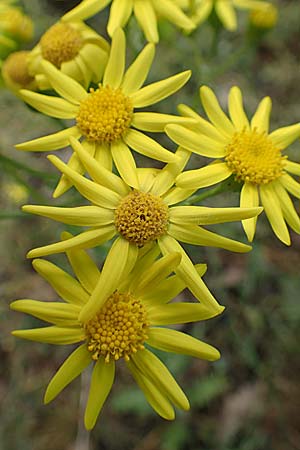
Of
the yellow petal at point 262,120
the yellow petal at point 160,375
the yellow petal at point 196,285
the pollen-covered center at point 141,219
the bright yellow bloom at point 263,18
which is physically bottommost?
the yellow petal at point 160,375

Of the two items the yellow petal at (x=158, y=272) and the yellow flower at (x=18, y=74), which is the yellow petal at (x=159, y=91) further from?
the yellow petal at (x=158, y=272)

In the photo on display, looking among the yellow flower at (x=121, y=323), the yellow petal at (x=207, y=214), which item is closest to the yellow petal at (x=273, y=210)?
the yellow petal at (x=207, y=214)

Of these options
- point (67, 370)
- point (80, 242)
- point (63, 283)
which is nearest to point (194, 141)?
point (80, 242)

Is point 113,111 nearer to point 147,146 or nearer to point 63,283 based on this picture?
point 147,146

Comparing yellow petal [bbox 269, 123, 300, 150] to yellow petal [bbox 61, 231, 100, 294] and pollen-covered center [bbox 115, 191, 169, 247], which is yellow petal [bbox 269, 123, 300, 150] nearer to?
pollen-covered center [bbox 115, 191, 169, 247]

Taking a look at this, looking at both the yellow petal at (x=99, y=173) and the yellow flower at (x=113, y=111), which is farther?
the yellow flower at (x=113, y=111)

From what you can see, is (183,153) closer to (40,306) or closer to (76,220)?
(76,220)

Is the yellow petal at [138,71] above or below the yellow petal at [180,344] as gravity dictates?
above
